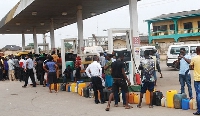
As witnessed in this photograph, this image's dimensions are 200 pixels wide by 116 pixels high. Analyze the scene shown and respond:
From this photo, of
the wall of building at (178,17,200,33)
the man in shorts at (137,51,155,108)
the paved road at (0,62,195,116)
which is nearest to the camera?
the paved road at (0,62,195,116)

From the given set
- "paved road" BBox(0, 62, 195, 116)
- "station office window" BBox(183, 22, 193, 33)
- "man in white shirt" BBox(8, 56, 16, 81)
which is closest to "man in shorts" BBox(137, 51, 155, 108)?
"paved road" BBox(0, 62, 195, 116)

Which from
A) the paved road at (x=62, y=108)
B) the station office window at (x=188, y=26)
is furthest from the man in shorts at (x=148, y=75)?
the station office window at (x=188, y=26)

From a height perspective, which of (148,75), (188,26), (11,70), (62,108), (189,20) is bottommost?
(62,108)

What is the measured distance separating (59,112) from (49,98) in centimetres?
307

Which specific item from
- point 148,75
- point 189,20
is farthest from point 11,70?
point 189,20

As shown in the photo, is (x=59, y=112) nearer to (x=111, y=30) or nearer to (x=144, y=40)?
(x=111, y=30)

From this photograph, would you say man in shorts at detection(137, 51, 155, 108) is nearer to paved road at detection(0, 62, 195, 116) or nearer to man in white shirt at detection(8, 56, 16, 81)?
paved road at detection(0, 62, 195, 116)

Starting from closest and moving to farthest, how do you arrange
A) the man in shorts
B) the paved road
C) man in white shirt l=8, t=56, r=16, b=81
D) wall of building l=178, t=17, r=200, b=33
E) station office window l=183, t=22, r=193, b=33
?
the paved road, the man in shorts, man in white shirt l=8, t=56, r=16, b=81, wall of building l=178, t=17, r=200, b=33, station office window l=183, t=22, r=193, b=33

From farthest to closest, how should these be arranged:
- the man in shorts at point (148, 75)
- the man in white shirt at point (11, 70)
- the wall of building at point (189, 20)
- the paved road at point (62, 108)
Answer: the wall of building at point (189, 20) → the man in white shirt at point (11, 70) → the man in shorts at point (148, 75) → the paved road at point (62, 108)

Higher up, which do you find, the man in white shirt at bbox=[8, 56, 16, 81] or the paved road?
the man in white shirt at bbox=[8, 56, 16, 81]

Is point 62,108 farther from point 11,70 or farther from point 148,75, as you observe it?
point 11,70

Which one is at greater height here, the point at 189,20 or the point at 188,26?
the point at 189,20

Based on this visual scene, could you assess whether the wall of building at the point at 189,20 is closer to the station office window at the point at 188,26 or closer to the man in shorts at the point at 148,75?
the station office window at the point at 188,26

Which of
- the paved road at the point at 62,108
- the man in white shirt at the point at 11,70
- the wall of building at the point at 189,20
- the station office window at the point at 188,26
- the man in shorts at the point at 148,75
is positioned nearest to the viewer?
the paved road at the point at 62,108
